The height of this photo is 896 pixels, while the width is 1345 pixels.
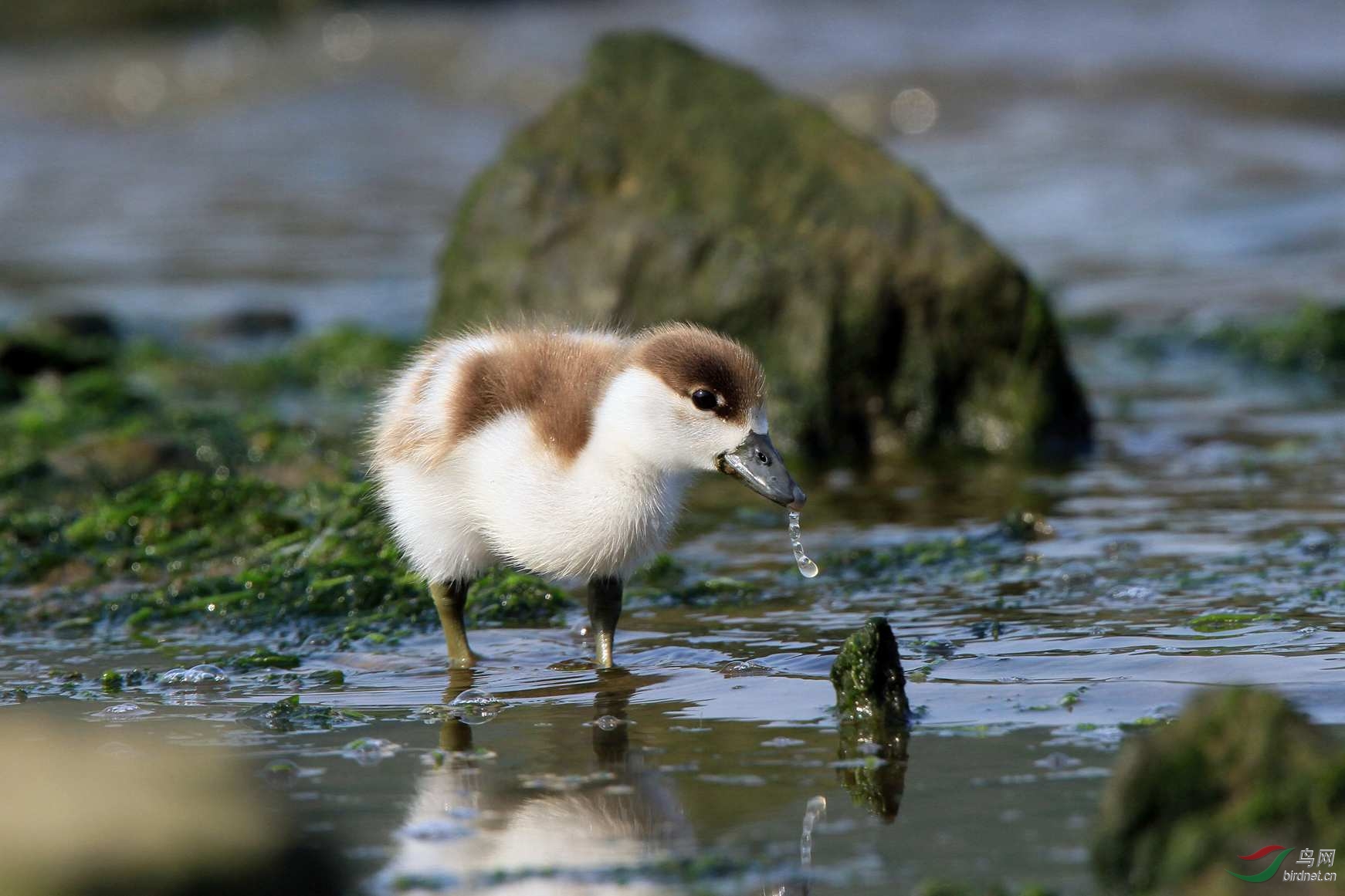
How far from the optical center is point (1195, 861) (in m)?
3.50

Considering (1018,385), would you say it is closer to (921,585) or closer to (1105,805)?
(921,585)

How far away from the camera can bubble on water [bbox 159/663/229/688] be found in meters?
5.75

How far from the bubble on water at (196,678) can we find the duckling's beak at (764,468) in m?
1.81

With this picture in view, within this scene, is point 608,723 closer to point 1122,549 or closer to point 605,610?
point 605,610

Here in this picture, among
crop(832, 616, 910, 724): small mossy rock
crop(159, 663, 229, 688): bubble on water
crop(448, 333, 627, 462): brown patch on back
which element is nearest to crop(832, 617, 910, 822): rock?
crop(832, 616, 910, 724): small mossy rock

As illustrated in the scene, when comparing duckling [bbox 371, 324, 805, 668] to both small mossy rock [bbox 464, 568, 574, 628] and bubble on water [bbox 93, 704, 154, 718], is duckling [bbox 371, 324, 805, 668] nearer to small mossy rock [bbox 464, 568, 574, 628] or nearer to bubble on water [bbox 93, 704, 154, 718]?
small mossy rock [bbox 464, 568, 574, 628]

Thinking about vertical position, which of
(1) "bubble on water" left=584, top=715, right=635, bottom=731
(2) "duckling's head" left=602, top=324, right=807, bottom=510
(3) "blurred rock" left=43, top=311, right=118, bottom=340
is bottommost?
(1) "bubble on water" left=584, top=715, right=635, bottom=731

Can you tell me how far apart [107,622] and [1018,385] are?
5.37m

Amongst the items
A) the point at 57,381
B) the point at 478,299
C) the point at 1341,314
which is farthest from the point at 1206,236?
the point at 57,381

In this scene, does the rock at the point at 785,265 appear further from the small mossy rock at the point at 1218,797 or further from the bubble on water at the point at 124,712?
the small mossy rock at the point at 1218,797

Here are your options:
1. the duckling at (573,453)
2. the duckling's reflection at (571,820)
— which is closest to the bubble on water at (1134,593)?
the duckling at (573,453)

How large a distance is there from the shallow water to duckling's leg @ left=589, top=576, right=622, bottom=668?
0.10 metres

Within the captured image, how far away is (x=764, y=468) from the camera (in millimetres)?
5574

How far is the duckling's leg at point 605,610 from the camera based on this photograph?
5.78m
